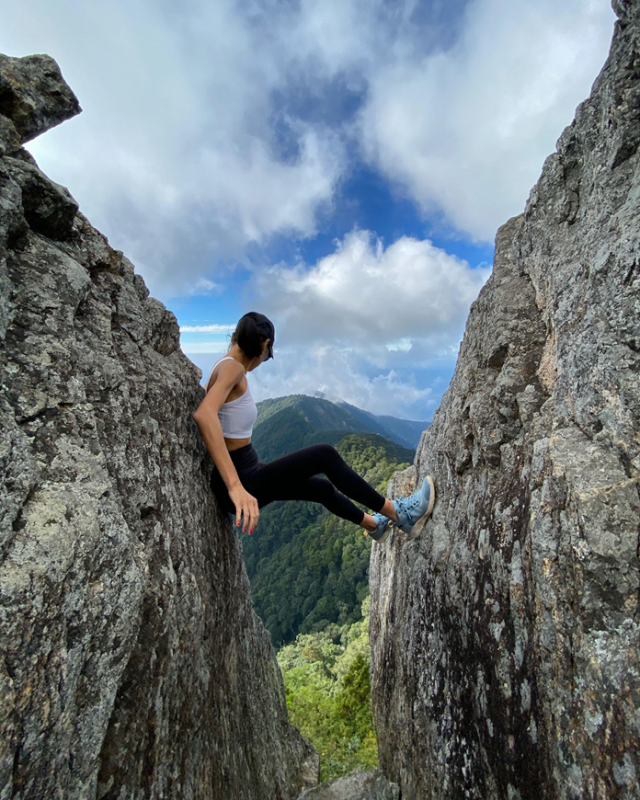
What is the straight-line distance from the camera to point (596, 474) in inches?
164

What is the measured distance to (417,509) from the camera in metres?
7.95

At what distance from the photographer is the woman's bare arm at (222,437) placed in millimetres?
5750

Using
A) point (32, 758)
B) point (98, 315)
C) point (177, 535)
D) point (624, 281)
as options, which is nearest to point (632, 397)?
point (624, 281)

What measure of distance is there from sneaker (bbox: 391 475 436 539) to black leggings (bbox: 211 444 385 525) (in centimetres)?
93

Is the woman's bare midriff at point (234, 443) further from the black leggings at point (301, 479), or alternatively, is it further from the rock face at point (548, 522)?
the rock face at point (548, 522)

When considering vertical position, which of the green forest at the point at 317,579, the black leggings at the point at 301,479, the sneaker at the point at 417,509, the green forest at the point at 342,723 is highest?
the black leggings at the point at 301,479

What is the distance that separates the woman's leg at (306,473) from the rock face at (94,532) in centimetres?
110

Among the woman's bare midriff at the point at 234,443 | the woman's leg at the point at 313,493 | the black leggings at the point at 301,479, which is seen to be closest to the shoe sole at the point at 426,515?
the black leggings at the point at 301,479

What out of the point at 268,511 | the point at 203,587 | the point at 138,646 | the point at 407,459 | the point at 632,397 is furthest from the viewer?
the point at 268,511

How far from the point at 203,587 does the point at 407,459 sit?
405 feet

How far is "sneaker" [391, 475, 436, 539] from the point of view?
26.0 feet

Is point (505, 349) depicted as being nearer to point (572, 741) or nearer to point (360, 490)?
point (360, 490)

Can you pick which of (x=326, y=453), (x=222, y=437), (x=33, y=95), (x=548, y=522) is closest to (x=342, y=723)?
(x=326, y=453)

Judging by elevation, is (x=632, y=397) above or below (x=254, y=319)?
below
